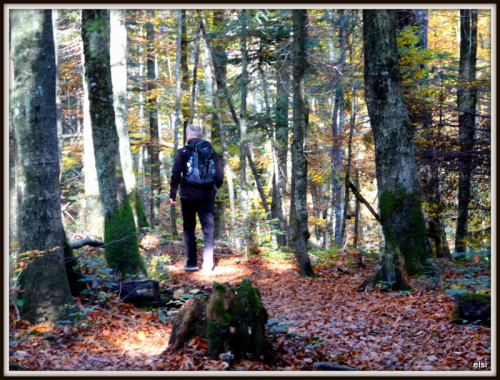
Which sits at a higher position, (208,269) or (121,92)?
(121,92)

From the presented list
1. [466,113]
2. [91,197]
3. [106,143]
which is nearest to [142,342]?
[106,143]

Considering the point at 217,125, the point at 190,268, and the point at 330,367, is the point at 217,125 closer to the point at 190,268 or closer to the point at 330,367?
the point at 190,268

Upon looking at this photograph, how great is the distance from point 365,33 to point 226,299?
556 centimetres

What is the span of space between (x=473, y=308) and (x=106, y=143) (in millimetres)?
6102

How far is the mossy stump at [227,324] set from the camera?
181 inches

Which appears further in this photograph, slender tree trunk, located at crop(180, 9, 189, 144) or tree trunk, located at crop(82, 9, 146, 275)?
slender tree trunk, located at crop(180, 9, 189, 144)

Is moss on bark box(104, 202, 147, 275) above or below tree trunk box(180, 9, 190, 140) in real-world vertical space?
→ below

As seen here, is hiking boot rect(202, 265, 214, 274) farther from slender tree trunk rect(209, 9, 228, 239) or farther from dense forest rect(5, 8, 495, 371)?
slender tree trunk rect(209, 9, 228, 239)

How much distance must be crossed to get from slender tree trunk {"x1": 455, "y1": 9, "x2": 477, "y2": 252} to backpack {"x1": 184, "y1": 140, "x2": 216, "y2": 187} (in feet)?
16.3

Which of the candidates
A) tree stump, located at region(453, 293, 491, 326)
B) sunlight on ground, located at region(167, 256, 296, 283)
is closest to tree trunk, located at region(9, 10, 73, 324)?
sunlight on ground, located at region(167, 256, 296, 283)

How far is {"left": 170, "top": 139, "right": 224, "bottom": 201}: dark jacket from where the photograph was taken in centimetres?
853

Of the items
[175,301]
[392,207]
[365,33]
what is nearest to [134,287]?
[175,301]

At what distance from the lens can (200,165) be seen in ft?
28.4

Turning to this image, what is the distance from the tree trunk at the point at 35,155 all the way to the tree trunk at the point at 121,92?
23.7 feet
